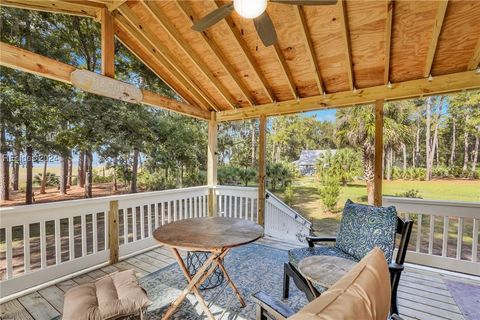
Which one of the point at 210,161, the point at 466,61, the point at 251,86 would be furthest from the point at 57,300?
the point at 466,61

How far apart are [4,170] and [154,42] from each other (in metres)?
4.85

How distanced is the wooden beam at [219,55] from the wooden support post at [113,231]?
2.59 meters

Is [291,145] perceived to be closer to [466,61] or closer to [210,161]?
[210,161]

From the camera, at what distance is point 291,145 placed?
7.84 metres

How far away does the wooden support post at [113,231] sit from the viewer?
10.8 feet

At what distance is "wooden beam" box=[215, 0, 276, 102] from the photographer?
287 cm

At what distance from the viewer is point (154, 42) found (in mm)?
3287

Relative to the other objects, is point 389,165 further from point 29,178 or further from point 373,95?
point 29,178

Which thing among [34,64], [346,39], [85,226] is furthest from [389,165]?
[34,64]

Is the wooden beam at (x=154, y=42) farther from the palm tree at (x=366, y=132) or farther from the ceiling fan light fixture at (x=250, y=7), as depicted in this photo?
the palm tree at (x=366, y=132)

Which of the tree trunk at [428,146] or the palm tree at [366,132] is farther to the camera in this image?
the tree trunk at [428,146]

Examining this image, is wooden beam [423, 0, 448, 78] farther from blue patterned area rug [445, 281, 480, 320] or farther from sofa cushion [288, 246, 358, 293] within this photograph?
blue patterned area rug [445, 281, 480, 320]

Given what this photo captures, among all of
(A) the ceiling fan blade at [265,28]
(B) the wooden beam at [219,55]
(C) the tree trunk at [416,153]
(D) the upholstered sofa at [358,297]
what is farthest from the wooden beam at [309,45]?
(C) the tree trunk at [416,153]

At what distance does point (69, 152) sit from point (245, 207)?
4767mm
